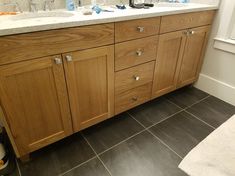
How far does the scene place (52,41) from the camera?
1.01 m

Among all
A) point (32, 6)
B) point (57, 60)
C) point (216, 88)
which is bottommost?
point (216, 88)

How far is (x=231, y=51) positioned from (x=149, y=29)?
0.94 meters

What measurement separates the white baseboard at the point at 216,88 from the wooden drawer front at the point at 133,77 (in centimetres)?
83

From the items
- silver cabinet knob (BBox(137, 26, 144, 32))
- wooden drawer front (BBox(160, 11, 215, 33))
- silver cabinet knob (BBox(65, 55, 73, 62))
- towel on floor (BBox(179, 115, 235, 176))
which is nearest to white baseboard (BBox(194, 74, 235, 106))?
wooden drawer front (BBox(160, 11, 215, 33))

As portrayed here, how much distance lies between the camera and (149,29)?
54.4 inches

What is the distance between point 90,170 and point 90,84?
1.92 ft

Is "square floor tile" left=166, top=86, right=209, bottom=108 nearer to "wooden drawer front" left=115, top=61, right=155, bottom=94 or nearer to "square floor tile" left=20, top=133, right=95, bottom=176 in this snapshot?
"wooden drawer front" left=115, top=61, right=155, bottom=94

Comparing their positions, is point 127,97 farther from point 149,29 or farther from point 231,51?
point 231,51

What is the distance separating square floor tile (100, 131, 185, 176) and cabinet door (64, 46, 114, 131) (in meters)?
0.30

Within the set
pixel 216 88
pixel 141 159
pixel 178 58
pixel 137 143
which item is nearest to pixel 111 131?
pixel 137 143

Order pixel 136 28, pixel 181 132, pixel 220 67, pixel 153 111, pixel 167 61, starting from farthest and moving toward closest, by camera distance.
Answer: pixel 220 67
pixel 153 111
pixel 167 61
pixel 181 132
pixel 136 28

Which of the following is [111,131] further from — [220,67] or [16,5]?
[220,67]

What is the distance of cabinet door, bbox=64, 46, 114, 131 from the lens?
115 centimetres

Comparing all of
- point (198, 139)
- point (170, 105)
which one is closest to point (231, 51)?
point (170, 105)
